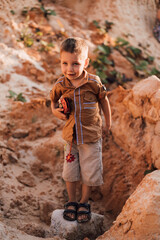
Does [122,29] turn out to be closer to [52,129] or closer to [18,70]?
[18,70]

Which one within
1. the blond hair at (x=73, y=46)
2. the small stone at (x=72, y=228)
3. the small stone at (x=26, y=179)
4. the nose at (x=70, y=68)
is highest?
the blond hair at (x=73, y=46)

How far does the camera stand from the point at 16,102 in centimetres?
335

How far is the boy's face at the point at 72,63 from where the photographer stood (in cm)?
188

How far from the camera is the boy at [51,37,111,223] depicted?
205 centimetres

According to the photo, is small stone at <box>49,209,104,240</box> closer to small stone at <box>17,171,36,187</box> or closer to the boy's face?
small stone at <box>17,171,36,187</box>

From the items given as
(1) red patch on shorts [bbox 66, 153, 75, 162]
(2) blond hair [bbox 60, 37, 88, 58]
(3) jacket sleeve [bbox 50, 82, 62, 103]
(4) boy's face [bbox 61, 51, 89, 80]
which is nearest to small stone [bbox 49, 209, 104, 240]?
(1) red patch on shorts [bbox 66, 153, 75, 162]

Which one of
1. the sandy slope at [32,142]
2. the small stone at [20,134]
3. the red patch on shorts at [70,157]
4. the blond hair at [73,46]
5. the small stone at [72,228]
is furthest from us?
the small stone at [20,134]

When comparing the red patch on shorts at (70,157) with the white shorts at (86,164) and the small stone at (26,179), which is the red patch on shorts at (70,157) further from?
the small stone at (26,179)

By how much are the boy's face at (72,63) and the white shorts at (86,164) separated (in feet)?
1.96

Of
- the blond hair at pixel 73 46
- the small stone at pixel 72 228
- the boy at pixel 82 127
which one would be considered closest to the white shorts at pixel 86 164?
the boy at pixel 82 127

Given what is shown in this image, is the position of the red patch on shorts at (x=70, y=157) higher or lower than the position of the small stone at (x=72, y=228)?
higher

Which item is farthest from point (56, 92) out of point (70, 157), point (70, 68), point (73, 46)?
point (70, 157)

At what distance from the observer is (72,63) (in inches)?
74.9

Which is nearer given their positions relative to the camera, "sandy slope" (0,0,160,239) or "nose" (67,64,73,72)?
"nose" (67,64,73,72)
